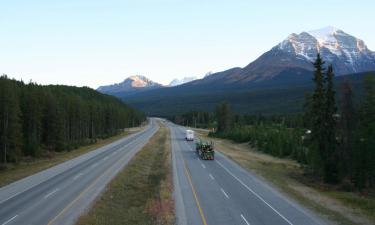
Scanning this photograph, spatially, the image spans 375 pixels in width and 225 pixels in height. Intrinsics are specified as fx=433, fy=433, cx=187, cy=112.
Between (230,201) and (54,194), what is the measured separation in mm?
13576

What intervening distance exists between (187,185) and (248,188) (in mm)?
5252

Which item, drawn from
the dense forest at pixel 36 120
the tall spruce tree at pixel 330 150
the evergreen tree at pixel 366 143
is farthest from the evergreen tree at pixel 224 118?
the evergreen tree at pixel 366 143

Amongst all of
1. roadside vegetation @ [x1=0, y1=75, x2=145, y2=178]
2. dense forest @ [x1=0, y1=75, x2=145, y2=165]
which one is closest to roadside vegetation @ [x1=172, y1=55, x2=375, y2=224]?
roadside vegetation @ [x1=0, y1=75, x2=145, y2=178]

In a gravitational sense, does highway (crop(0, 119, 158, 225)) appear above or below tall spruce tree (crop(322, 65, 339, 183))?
below

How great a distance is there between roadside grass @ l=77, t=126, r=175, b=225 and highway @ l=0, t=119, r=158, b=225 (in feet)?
3.35

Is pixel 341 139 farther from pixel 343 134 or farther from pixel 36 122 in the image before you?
pixel 36 122

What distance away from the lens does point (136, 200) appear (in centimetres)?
3142

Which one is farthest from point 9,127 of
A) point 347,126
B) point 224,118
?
point 224,118

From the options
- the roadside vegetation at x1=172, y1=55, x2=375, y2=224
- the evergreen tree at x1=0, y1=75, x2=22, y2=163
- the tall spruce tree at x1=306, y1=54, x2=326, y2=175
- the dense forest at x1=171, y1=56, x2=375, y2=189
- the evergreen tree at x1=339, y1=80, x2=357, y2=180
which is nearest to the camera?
the roadside vegetation at x1=172, y1=55, x2=375, y2=224

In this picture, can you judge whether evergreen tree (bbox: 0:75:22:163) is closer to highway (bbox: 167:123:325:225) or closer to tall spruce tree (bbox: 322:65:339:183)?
highway (bbox: 167:123:325:225)

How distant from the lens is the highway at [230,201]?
990 inches

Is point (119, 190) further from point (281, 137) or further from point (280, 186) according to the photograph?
point (281, 137)

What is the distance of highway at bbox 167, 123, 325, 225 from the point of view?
25141 millimetres

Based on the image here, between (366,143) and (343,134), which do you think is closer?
(366,143)
